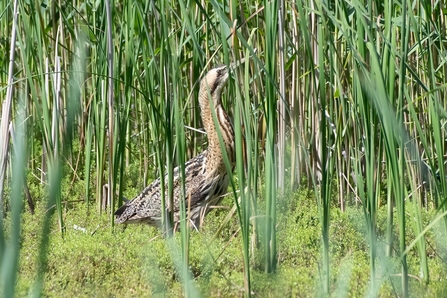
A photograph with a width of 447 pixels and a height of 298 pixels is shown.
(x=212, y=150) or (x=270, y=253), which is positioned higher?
(x=212, y=150)

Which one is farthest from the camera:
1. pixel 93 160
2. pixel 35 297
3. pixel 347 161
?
pixel 93 160

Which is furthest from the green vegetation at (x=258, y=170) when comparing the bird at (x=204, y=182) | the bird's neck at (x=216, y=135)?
the bird's neck at (x=216, y=135)

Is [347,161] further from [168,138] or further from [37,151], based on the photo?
[37,151]

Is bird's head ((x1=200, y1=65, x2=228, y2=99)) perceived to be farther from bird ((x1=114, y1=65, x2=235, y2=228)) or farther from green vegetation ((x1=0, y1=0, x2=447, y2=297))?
green vegetation ((x1=0, y1=0, x2=447, y2=297))

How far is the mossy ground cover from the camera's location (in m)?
3.52

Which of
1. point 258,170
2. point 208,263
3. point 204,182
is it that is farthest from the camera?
point 204,182

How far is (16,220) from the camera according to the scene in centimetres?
206

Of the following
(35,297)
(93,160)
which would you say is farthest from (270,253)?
(93,160)

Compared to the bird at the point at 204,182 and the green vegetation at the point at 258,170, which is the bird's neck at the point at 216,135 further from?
the green vegetation at the point at 258,170

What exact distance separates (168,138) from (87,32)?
6.26 ft

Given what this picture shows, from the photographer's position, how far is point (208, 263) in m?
3.64

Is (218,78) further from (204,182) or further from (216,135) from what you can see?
(204,182)

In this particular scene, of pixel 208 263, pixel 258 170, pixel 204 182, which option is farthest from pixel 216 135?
pixel 208 263

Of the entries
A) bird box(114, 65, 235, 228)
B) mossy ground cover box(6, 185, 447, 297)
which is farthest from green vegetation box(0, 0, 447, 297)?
bird box(114, 65, 235, 228)
